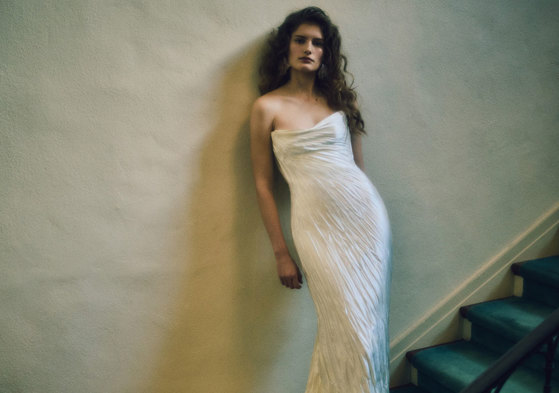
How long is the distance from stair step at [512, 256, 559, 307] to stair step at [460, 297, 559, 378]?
1.8 inches

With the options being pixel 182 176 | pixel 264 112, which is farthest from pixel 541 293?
pixel 182 176

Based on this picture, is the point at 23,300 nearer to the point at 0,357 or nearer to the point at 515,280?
the point at 0,357

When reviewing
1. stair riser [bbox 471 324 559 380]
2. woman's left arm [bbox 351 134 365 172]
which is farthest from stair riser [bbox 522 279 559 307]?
woman's left arm [bbox 351 134 365 172]

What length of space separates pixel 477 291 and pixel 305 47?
6.04 ft

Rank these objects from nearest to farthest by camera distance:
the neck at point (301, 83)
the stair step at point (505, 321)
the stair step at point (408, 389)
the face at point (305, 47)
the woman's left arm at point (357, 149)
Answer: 1. the face at point (305, 47)
2. the neck at point (301, 83)
3. the woman's left arm at point (357, 149)
4. the stair step at point (505, 321)
5. the stair step at point (408, 389)

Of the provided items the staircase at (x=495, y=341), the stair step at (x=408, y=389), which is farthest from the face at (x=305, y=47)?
the stair step at (x=408, y=389)

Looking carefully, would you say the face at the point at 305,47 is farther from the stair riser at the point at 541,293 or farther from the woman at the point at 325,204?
the stair riser at the point at 541,293

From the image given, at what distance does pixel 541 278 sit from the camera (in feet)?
7.44

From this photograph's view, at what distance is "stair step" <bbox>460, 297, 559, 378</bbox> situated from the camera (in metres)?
2.03

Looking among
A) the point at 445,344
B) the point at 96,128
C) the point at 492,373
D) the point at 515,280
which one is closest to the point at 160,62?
the point at 96,128

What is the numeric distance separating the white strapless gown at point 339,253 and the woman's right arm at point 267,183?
5 centimetres

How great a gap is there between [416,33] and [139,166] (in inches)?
63.6

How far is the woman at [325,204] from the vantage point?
4.75 feet

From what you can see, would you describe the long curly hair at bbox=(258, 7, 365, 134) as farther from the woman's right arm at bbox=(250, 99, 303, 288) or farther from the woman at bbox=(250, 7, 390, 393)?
the woman's right arm at bbox=(250, 99, 303, 288)
